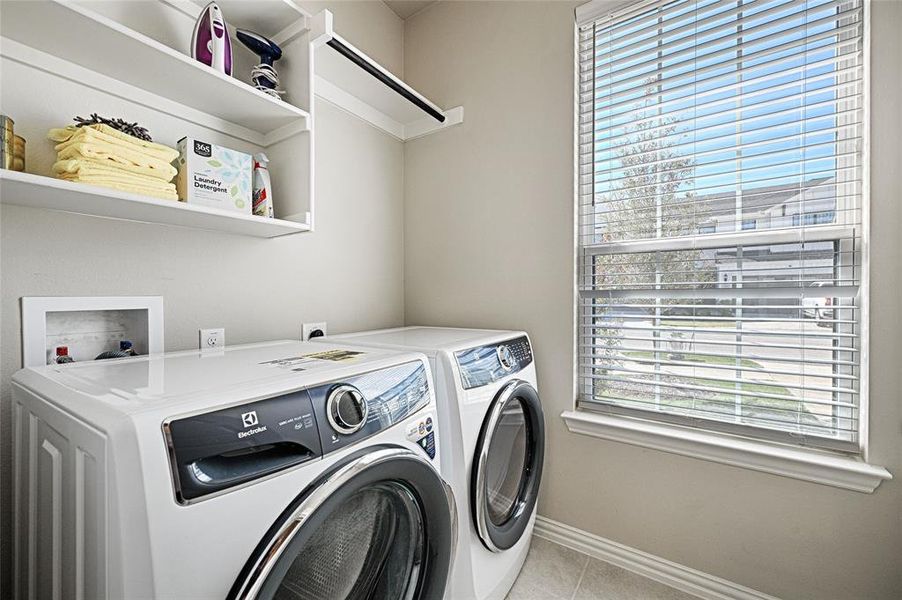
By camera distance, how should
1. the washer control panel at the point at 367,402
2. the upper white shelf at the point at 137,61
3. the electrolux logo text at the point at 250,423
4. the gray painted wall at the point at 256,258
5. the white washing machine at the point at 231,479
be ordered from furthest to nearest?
the gray painted wall at the point at 256,258
the upper white shelf at the point at 137,61
the washer control panel at the point at 367,402
the electrolux logo text at the point at 250,423
the white washing machine at the point at 231,479

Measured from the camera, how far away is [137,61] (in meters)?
1.08

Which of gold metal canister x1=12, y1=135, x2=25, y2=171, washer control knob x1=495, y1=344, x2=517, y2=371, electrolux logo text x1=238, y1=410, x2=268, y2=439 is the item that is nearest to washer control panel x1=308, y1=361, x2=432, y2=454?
electrolux logo text x1=238, y1=410, x2=268, y2=439

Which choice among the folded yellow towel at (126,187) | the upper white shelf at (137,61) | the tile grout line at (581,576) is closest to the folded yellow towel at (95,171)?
the folded yellow towel at (126,187)

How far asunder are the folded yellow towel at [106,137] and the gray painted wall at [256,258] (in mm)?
104

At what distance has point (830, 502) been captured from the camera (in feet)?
4.21

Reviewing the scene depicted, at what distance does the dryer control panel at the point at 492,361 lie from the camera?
1257 millimetres

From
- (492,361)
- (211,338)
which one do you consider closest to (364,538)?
(492,361)

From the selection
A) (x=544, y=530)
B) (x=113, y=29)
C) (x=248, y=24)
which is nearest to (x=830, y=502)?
(x=544, y=530)

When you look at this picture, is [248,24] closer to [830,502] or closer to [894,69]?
[894,69]

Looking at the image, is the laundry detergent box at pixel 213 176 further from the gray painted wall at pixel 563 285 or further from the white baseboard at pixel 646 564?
the white baseboard at pixel 646 564

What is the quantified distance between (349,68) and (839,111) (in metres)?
1.74

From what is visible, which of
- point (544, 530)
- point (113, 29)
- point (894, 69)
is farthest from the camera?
point (544, 530)

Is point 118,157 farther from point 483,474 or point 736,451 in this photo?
point 736,451

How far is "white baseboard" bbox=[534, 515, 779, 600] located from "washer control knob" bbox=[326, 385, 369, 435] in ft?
4.53
